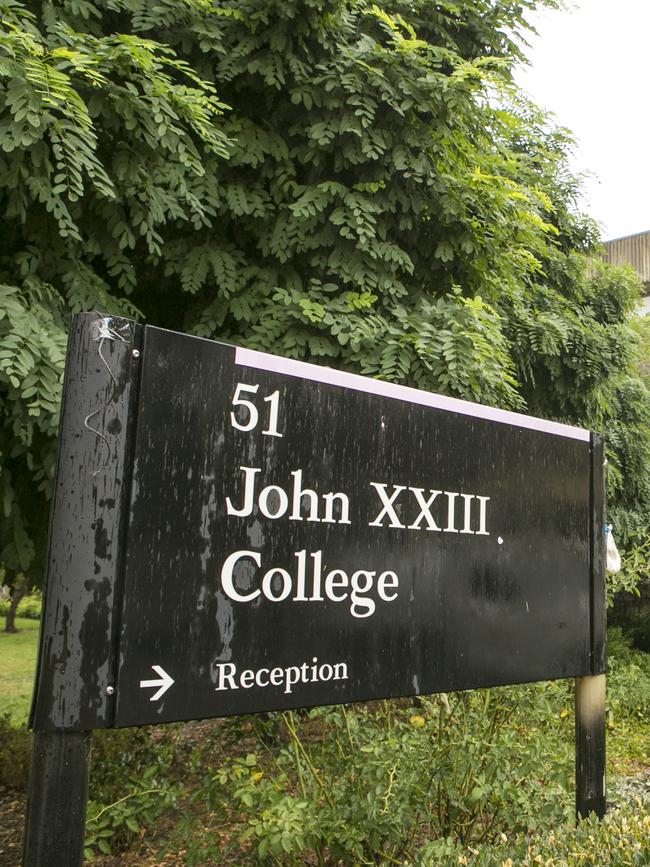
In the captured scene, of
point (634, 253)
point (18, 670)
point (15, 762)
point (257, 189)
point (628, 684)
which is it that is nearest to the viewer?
point (257, 189)

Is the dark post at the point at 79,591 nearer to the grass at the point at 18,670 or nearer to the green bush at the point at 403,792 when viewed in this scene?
the green bush at the point at 403,792

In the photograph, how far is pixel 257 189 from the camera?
5047mm

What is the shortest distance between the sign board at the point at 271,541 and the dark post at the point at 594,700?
0.27 m

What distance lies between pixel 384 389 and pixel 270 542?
63 cm

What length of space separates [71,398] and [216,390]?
1.13 feet

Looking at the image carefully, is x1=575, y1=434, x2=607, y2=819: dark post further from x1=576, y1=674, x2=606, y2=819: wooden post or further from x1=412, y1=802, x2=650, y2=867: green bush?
x1=412, y1=802, x2=650, y2=867: green bush

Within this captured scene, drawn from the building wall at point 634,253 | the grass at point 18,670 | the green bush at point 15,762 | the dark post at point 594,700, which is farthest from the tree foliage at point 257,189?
the building wall at point 634,253

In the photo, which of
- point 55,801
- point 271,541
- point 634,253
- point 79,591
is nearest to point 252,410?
point 271,541

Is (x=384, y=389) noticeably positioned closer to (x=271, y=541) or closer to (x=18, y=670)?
(x=271, y=541)

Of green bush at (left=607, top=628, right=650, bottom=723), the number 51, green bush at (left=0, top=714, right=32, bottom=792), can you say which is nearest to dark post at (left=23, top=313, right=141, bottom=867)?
the number 51

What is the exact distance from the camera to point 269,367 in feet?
6.78

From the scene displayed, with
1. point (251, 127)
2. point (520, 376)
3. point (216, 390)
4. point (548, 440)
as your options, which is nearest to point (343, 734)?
point (548, 440)

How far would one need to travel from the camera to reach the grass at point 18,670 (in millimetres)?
9506

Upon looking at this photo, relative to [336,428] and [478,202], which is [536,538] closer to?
[336,428]
